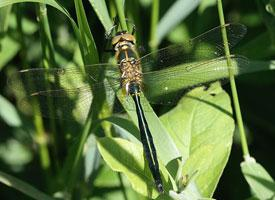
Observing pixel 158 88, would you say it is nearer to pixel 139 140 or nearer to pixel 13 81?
pixel 139 140

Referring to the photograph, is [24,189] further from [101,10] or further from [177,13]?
[177,13]

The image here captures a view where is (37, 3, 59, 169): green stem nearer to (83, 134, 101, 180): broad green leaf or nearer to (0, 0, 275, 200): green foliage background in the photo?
(0, 0, 275, 200): green foliage background

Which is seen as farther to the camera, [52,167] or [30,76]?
[52,167]

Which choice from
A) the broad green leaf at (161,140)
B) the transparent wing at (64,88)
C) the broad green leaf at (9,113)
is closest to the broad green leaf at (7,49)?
the broad green leaf at (9,113)

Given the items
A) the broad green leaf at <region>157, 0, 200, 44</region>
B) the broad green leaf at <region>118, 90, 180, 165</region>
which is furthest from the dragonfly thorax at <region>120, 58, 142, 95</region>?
the broad green leaf at <region>118, 90, 180, 165</region>

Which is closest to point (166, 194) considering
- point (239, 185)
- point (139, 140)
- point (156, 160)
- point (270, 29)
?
point (156, 160)
